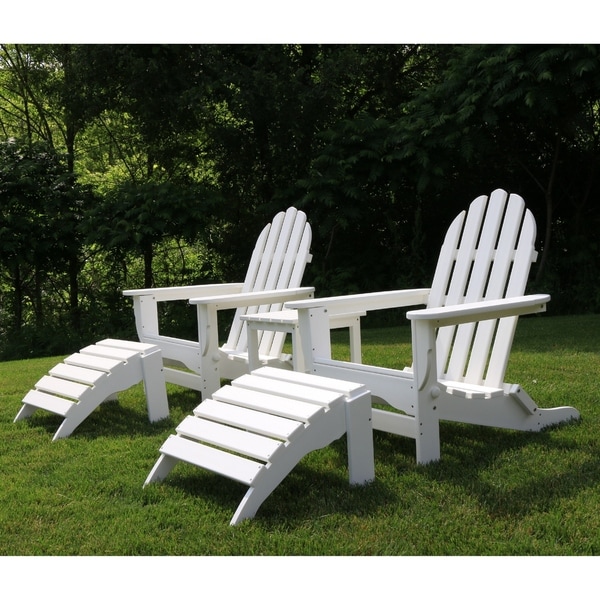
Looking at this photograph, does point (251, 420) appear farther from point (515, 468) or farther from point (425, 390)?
point (515, 468)

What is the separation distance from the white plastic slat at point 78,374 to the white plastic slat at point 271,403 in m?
0.97

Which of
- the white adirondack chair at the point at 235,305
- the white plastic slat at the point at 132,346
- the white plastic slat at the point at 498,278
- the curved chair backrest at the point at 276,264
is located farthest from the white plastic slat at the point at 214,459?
the curved chair backrest at the point at 276,264

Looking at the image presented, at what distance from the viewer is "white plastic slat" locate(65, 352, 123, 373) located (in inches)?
148

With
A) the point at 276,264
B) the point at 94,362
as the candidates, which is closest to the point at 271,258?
the point at 276,264

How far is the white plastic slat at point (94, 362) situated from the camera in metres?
3.76

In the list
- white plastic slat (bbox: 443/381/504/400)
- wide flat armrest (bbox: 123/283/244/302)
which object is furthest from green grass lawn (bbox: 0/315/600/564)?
wide flat armrest (bbox: 123/283/244/302)

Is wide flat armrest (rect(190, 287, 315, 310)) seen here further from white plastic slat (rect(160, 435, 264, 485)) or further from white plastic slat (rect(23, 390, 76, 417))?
white plastic slat (rect(160, 435, 264, 485))

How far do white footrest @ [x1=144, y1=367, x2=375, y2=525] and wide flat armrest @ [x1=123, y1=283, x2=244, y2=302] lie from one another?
5.79 feet

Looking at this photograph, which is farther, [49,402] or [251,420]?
[49,402]

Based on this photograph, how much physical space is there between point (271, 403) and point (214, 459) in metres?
0.31

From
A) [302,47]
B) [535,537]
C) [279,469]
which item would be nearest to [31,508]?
[279,469]

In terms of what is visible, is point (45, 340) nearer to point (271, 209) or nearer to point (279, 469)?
point (271, 209)

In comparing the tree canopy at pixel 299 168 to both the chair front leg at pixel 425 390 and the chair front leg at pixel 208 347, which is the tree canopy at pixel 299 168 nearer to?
the chair front leg at pixel 208 347

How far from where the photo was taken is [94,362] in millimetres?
3906
